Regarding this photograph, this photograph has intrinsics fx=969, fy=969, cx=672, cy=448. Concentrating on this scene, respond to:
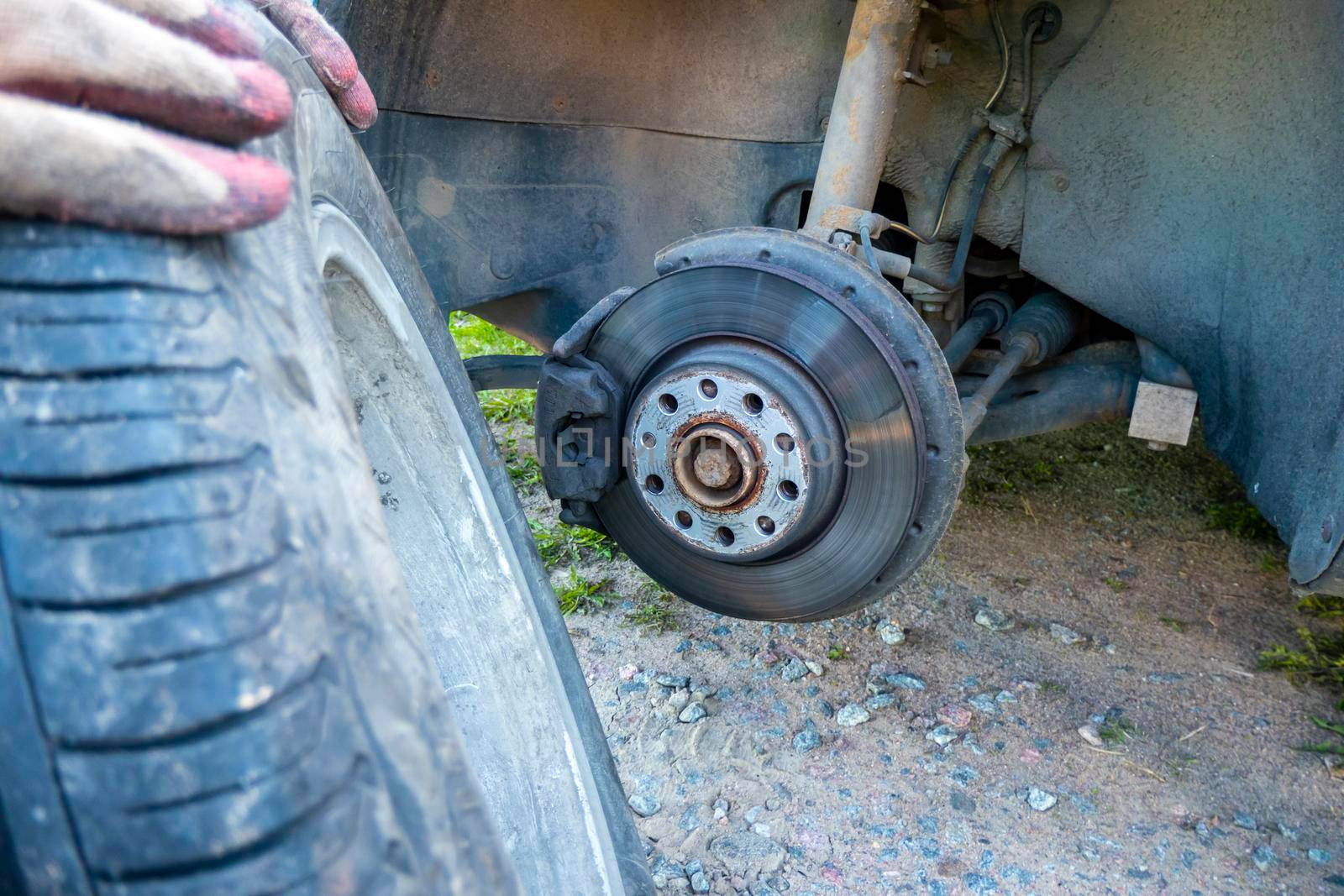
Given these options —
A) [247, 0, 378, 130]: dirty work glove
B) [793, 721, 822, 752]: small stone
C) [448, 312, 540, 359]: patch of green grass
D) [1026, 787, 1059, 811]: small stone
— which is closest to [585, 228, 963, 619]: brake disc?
[793, 721, 822, 752]: small stone

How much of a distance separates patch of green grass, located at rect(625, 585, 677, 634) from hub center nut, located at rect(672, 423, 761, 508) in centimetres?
56

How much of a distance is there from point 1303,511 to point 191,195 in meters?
1.29

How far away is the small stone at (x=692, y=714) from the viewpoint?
59.1 inches

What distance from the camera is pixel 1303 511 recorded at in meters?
1.22

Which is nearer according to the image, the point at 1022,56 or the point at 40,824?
the point at 40,824

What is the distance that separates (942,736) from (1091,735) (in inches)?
9.0

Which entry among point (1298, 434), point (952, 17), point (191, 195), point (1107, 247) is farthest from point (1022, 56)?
point (191, 195)

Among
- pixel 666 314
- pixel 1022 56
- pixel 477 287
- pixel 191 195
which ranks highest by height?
pixel 1022 56

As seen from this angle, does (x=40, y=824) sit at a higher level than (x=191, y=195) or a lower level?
lower

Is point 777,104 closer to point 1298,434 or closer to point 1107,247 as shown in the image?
point 1107,247

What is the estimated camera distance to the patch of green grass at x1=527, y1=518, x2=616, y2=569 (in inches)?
78.0

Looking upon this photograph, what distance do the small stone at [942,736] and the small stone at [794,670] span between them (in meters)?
0.22

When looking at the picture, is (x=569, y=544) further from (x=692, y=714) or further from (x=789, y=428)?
(x=789, y=428)

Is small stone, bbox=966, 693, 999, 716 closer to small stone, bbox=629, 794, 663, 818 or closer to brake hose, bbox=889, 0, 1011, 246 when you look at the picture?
small stone, bbox=629, 794, 663, 818
